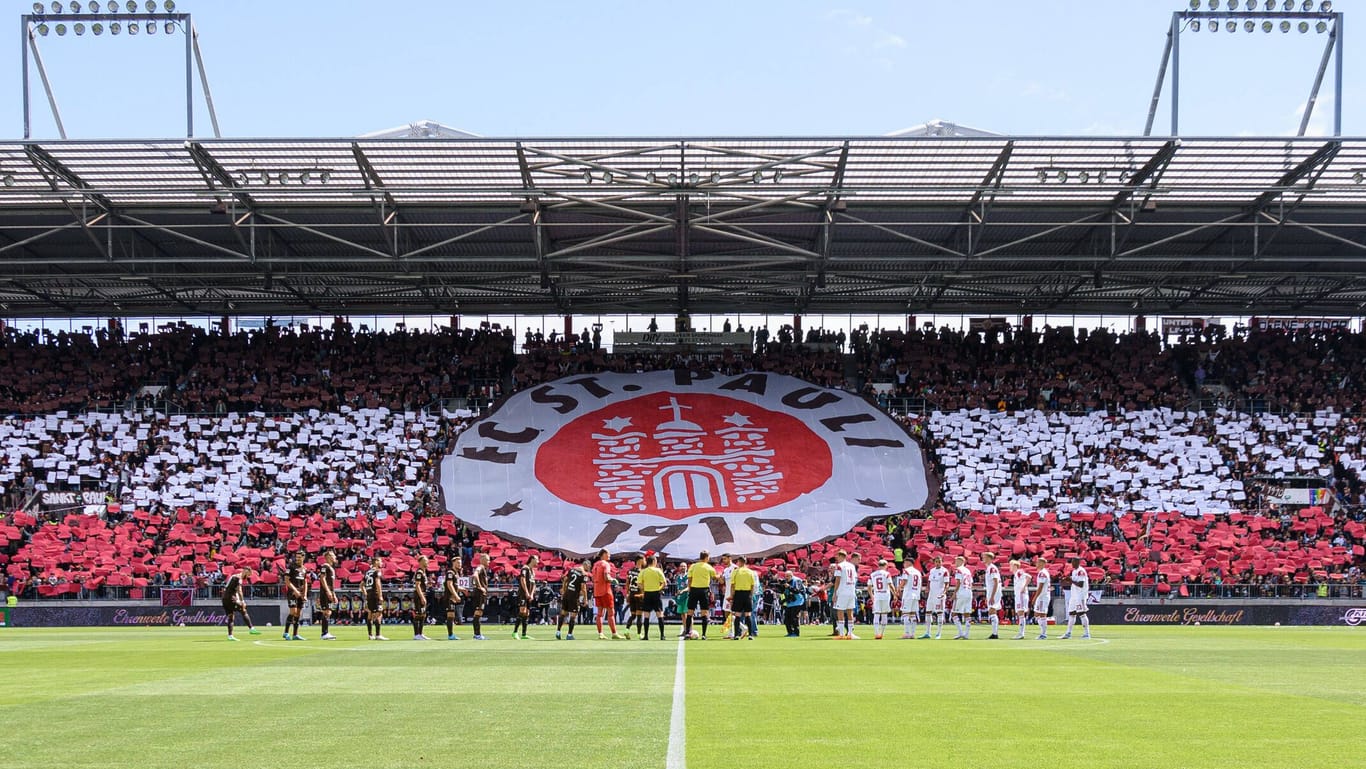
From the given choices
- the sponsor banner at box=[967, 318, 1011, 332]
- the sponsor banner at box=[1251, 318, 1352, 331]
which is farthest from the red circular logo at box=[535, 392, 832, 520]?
the sponsor banner at box=[1251, 318, 1352, 331]

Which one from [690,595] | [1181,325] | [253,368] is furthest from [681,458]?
[1181,325]

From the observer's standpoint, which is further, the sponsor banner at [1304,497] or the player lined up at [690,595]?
the sponsor banner at [1304,497]

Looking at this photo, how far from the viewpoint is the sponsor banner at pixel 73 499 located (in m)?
46.4

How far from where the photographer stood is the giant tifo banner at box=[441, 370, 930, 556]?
44344 millimetres

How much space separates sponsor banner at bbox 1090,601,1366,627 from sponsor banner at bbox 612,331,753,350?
68.9 feet

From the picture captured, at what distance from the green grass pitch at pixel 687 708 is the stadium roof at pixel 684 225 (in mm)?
20635

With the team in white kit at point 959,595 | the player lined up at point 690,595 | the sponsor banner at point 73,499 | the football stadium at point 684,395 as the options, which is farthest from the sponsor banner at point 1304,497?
the sponsor banner at point 73,499

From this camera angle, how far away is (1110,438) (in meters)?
49.8

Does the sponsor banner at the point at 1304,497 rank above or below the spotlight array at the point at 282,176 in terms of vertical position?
below

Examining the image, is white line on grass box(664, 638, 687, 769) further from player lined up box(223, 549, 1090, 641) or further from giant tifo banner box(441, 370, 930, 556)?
giant tifo banner box(441, 370, 930, 556)

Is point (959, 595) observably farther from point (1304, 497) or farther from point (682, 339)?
point (682, 339)

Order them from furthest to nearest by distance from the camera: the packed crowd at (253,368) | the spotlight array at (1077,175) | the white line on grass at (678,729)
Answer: the packed crowd at (253,368)
the spotlight array at (1077,175)
the white line on grass at (678,729)

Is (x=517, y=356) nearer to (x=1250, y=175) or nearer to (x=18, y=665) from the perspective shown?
(x=1250, y=175)

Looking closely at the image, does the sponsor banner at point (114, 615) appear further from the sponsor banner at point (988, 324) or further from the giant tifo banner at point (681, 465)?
the sponsor banner at point (988, 324)
